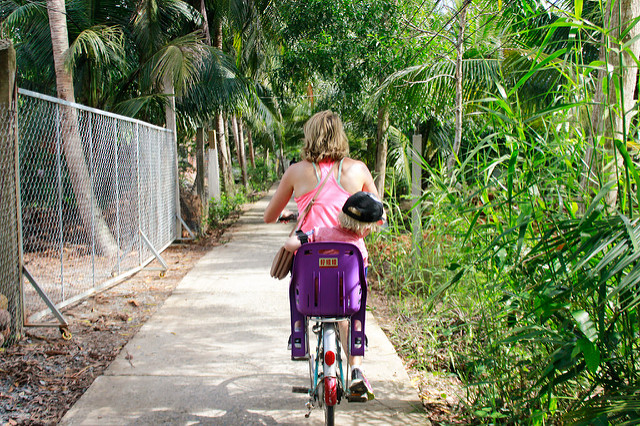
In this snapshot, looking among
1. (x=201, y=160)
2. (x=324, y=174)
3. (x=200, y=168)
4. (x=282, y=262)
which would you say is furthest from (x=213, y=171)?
(x=282, y=262)

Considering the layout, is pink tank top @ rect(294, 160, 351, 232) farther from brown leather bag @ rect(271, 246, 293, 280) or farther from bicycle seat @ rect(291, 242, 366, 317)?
bicycle seat @ rect(291, 242, 366, 317)

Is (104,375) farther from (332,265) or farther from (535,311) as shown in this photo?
(535,311)

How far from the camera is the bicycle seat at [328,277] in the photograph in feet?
9.25

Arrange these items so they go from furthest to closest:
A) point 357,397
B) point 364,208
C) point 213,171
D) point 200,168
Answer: point 213,171, point 200,168, point 357,397, point 364,208

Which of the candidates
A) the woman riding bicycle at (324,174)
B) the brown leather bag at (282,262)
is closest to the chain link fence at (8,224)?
the woman riding bicycle at (324,174)

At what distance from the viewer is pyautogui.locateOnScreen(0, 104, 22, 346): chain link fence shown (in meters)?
4.38

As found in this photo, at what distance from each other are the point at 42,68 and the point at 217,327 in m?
9.14

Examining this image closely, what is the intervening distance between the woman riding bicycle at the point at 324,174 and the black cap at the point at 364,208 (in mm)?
389

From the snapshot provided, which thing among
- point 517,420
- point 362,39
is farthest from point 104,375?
point 362,39

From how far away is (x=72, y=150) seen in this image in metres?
8.30

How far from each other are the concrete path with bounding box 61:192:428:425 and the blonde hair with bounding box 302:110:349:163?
5.32 ft

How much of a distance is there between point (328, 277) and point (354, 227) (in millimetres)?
307

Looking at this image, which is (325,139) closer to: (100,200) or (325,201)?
(325,201)

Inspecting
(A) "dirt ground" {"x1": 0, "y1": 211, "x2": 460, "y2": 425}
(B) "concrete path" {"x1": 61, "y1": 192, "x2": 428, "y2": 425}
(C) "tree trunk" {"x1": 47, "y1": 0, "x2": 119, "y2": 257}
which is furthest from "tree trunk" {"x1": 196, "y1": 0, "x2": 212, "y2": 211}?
(B) "concrete path" {"x1": 61, "y1": 192, "x2": 428, "y2": 425}
